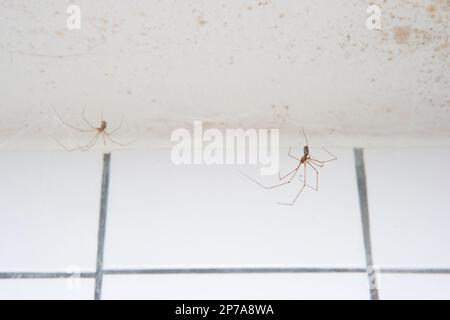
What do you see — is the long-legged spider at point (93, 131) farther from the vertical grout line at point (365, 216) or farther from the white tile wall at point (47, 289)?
the vertical grout line at point (365, 216)

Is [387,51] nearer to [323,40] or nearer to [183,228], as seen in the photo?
[323,40]

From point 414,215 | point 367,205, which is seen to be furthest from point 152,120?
point 414,215

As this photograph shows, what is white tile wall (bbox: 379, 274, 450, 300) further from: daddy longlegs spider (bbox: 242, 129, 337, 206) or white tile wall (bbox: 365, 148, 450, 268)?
daddy longlegs spider (bbox: 242, 129, 337, 206)

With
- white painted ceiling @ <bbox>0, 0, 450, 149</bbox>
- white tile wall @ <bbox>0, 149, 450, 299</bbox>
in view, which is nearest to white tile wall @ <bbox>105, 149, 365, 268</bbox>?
white tile wall @ <bbox>0, 149, 450, 299</bbox>

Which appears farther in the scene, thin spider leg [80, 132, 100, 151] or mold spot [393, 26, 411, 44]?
thin spider leg [80, 132, 100, 151]

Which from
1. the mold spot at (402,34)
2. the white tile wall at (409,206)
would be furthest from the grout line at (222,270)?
the mold spot at (402,34)

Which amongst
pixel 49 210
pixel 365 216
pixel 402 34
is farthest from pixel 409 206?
pixel 49 210

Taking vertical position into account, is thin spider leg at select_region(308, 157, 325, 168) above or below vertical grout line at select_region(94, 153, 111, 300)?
above
